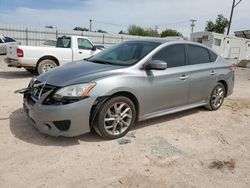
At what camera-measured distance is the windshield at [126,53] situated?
4395mm

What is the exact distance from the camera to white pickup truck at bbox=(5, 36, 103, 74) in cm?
892

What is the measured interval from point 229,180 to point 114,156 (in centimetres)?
151

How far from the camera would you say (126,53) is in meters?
4.72

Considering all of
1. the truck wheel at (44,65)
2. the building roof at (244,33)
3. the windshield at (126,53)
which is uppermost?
the building roof at (244,33)

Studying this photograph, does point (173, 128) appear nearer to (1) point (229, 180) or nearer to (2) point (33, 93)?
(1) point (229, 180)

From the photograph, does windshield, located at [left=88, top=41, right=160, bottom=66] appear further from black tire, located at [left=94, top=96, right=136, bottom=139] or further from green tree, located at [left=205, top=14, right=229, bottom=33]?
green tree, located at [left=205, top=14, right=229, bottom=33]

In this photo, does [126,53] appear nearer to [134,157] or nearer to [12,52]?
[134,157]

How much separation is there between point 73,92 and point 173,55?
2208 mm

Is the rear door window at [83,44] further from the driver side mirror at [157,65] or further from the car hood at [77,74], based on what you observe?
the driver side mirror at [157,65]

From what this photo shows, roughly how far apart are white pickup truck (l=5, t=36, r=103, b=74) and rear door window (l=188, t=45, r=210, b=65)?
19.3 ft

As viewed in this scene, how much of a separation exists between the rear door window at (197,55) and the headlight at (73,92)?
245cm

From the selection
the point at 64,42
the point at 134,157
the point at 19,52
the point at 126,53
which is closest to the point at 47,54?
the point at 19,52

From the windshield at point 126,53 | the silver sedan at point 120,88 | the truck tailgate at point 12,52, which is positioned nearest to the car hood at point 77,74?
the silver sedan at point 120,88

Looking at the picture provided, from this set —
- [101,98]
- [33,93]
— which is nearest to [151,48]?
[101,98]
